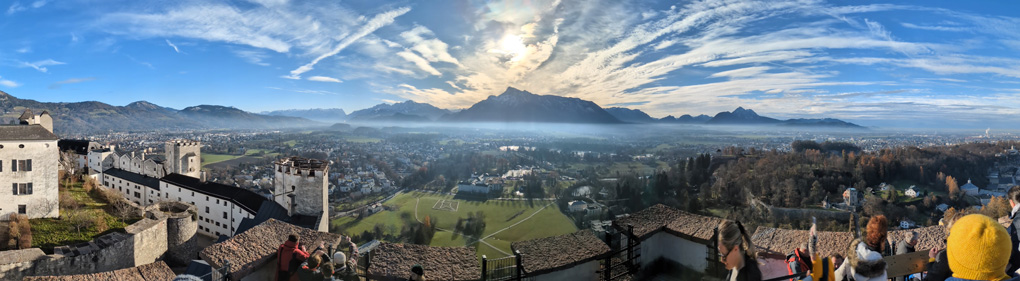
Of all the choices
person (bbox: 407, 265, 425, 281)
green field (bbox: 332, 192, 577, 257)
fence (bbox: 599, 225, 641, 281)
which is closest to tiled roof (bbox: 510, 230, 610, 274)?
fence (bbox: 599, 225, 641, 281)

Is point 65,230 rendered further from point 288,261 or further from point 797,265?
point 797,265

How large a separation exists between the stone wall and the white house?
13.7 feet

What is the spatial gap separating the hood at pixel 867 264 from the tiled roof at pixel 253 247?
15.5 feet

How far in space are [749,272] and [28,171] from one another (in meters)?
26.7

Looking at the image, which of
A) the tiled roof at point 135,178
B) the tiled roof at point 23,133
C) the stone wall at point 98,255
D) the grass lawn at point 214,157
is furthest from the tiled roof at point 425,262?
the grass lawn at point 214,157

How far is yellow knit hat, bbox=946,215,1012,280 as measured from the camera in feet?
7.31

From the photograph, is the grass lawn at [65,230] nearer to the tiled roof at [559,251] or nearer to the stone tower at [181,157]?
the stone tower at [181,157]

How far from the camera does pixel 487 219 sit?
1964 inches

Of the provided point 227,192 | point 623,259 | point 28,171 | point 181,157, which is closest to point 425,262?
point 623,259

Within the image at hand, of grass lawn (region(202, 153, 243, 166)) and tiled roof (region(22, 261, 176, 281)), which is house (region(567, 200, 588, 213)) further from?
grass lawn (region(202, 153, 243, 166))

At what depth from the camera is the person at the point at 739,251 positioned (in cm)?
246

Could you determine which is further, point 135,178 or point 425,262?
point 135,178

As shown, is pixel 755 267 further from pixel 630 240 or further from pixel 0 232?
pixel 0 232

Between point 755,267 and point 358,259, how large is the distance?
3.55 m
